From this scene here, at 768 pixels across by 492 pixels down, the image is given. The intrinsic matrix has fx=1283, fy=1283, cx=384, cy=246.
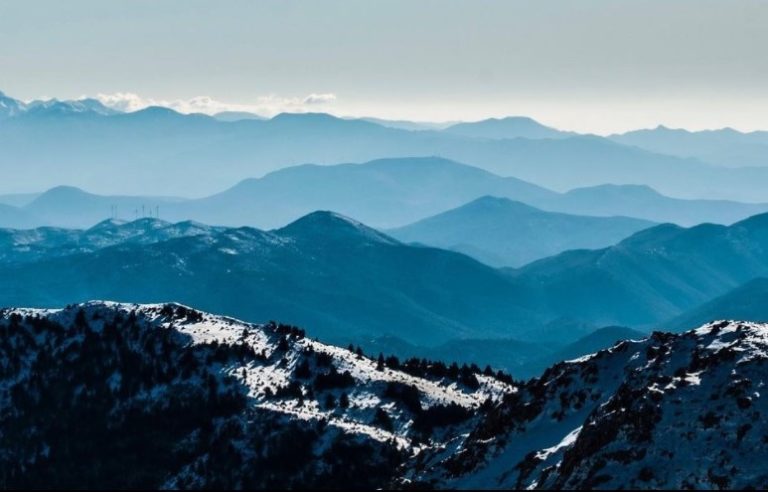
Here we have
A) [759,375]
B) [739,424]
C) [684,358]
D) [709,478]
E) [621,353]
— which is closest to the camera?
[709,478]

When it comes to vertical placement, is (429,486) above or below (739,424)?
below

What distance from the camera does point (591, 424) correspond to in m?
162

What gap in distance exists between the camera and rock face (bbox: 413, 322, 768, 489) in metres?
148

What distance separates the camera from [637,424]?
155500 mm

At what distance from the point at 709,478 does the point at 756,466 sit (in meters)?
6.56

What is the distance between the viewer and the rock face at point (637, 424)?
14762cm

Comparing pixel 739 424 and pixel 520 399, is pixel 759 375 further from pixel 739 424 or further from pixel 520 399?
pixel 520 399

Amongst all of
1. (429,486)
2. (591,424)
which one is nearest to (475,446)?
(429,486)

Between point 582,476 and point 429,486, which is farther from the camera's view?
point 429,486

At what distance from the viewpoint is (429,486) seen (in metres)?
178

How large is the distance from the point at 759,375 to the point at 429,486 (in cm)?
4692

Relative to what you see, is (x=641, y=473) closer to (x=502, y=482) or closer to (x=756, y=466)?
(x=756, y=466)

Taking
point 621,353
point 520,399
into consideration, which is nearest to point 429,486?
point 520,399

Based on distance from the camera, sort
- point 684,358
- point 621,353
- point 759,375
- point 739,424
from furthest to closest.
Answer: point 621,353, point 684,358, point 759,375, point 739,424
